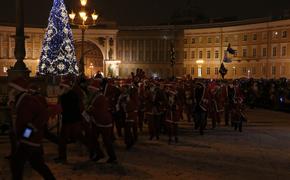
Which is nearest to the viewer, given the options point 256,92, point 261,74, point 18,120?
point 18,120

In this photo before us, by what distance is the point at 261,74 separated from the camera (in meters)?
89.8

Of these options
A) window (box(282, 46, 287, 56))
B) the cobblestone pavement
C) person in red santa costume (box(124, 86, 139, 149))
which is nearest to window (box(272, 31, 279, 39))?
window (box(282, 46, 287, 56))

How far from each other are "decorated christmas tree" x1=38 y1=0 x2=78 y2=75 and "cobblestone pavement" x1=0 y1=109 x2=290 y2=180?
69.1 ft

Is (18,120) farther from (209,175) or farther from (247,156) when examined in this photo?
(247,156)

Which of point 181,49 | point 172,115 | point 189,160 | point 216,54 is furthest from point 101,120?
point 181,49

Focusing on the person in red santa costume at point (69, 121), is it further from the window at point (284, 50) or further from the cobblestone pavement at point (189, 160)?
the window at point (284, 50)

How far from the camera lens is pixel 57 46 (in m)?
37.1

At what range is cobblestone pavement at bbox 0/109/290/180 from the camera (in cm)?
1012

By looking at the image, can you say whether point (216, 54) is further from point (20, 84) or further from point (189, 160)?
point (20, 84)

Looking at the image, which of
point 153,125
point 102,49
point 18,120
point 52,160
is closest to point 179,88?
point 153,125

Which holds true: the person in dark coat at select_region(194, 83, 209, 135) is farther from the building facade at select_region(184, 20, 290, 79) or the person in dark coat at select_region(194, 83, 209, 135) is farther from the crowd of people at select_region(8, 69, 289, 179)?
the building facade at select_region(184, 20, 290, 79)

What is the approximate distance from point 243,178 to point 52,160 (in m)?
4.55

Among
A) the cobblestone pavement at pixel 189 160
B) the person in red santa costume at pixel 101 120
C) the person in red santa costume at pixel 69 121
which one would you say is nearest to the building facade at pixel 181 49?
the cobblestone pavement at pixel 189 160

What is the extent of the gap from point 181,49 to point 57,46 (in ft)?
230
